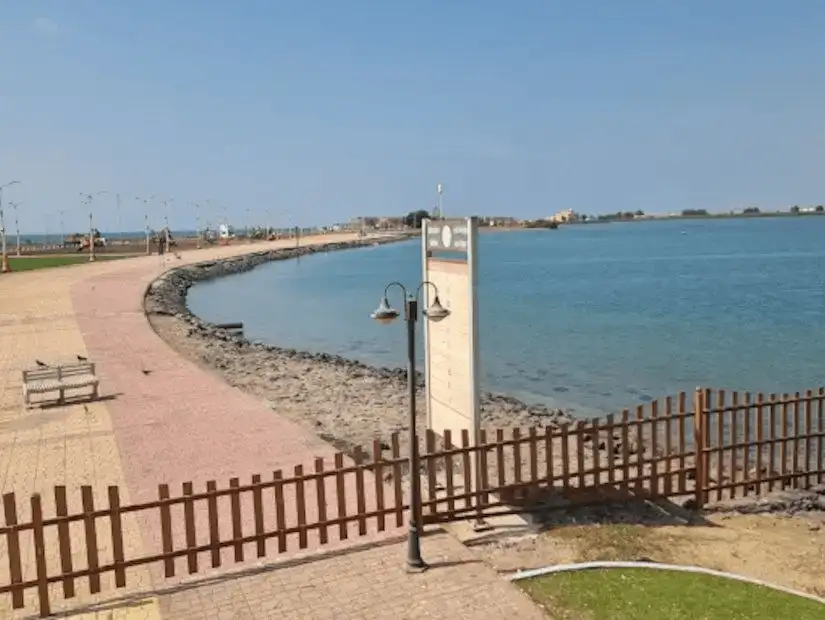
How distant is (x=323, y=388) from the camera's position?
1961cm

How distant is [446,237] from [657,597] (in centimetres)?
467

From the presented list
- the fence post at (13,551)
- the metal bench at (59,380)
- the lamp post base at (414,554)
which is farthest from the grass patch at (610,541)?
the metal bench at (59,380)

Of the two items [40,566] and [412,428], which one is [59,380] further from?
[412,428]

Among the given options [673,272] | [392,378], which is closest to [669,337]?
[392,378]

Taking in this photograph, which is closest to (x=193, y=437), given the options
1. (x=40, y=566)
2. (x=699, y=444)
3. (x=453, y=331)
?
(x=453, y=331)

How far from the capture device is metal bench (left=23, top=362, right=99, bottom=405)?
1498 centimetres

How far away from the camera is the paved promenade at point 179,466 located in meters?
6.83

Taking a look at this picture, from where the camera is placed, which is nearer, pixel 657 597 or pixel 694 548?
pixel 657 597

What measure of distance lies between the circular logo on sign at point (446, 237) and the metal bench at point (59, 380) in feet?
Result: 30.4

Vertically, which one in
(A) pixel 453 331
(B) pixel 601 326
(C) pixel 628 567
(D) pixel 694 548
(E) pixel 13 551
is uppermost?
(A) pixel 453 331

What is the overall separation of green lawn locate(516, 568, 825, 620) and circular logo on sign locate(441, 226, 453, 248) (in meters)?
4.05

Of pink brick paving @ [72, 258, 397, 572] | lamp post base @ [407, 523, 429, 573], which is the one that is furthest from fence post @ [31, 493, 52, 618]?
lamp post base @ [407, 523, 429, 573]

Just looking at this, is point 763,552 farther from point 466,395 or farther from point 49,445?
point 49,445

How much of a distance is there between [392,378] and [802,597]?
51.7 feet
